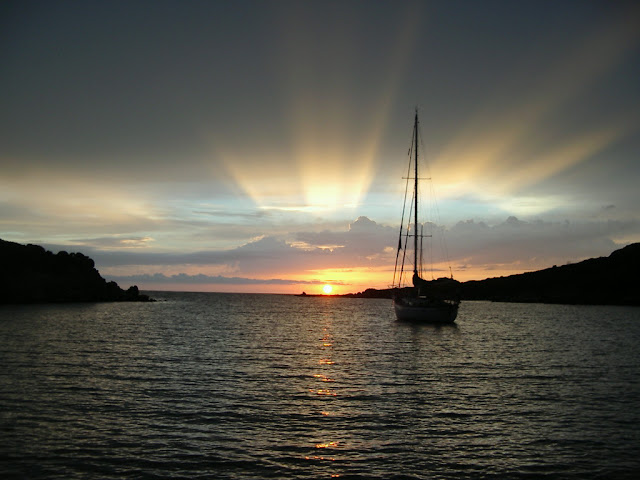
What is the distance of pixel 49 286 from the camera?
127875mm

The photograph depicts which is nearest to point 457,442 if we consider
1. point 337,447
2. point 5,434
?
point 337,447

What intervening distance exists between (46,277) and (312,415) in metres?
128

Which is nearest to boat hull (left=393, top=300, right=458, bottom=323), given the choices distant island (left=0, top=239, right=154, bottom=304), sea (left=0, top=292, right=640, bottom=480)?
sea (left=0, top=292, right=640, bottom=480)

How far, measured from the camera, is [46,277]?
128 meters

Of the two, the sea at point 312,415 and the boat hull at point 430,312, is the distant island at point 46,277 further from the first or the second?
the boat hull at point 430,312

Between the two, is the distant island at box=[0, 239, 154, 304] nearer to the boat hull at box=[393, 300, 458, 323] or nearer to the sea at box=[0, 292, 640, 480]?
the sea at box=[0, 292, 640, 480]

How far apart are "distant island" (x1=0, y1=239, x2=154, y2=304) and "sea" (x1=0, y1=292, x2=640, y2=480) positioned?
9296cm

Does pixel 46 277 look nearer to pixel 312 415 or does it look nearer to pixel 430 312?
pixel 430 312

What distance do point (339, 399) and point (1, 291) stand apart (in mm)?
117944

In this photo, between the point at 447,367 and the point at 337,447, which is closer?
the point at 337,447

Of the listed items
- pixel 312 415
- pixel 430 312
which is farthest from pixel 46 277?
pixel 312 415

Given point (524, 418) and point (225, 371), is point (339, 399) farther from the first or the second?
point (225, 371)

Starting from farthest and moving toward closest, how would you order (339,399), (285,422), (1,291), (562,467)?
(1,291) < (339,399) < (285,422) < (562,467)

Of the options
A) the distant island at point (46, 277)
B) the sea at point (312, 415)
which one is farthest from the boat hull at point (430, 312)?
the distant island at point (46, 277)
